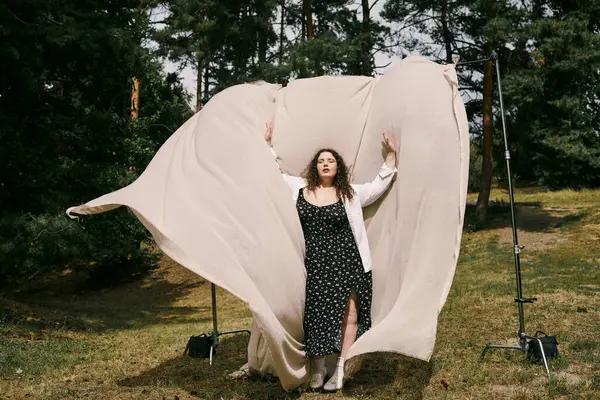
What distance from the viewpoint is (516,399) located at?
459 cm

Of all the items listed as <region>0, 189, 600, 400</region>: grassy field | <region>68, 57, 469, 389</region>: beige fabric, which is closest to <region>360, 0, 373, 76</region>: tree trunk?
<region>0, 189, 600, 400</region>: grassy field

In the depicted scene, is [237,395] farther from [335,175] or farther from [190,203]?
[335,175]

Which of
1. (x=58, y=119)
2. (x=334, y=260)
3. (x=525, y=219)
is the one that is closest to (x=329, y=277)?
(x=334, y=260)

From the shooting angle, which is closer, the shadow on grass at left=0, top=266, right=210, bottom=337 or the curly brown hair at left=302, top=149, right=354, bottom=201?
the curly brown hair at left=302, top=149, right=354, bottom=201

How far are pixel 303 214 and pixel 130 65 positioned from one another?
22.5ft

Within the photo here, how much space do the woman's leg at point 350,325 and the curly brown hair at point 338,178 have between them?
0.79 metres

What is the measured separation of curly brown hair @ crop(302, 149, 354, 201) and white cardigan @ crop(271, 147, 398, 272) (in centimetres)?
5

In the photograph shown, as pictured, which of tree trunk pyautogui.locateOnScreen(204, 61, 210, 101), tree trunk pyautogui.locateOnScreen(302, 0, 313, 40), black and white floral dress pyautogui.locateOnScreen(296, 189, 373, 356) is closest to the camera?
black and white floral dress pyautogui.locateOnScreen(296, 189, 373, 356)

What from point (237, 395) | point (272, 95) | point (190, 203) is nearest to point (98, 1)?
point (272, 95)

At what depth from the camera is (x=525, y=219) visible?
2053cm

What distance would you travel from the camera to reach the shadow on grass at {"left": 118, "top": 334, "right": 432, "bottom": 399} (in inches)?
197

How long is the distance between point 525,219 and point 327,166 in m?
16.9

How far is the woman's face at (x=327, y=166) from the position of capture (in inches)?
206

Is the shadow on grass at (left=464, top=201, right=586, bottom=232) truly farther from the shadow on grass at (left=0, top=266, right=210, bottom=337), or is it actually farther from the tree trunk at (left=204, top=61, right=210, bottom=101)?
the tree trunk at (left=204, top=61, right=210, bottom=101)
